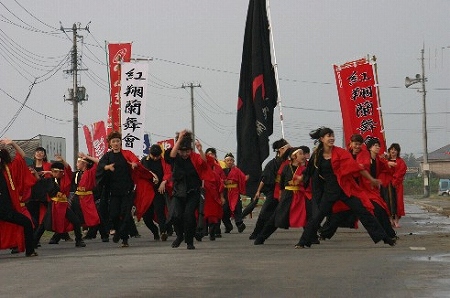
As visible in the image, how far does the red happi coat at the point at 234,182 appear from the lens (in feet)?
74.3

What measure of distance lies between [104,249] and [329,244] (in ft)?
11.8

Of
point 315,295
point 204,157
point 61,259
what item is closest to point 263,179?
point 204,157

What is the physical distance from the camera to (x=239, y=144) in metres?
21.1

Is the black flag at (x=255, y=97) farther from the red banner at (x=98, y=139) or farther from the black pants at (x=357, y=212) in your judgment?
the red banner at (x=98, y=139)

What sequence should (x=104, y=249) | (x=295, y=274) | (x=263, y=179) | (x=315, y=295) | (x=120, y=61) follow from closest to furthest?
(x=315, y=295), (x=295, y=274), (x=104, y=249), (x=263, y=179), (x=120, y=61)

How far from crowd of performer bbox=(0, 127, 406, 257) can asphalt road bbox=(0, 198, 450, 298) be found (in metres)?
0.42

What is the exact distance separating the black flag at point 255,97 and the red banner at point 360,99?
5.03 meters

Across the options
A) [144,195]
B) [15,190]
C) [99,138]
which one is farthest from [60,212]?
[99,138]

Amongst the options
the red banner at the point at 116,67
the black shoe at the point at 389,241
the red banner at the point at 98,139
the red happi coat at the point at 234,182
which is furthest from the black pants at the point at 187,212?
the red banner at the point at 98,139

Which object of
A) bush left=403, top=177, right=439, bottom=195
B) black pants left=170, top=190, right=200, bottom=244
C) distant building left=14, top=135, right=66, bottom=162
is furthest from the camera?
bush left=403, top=177, right=439, bottom=195

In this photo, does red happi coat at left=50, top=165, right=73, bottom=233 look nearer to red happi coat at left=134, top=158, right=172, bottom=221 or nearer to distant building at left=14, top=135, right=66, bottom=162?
red happi coat at left=134, top=158, right=172, bottom=221

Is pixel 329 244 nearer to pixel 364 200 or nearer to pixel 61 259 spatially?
pixel 364 200

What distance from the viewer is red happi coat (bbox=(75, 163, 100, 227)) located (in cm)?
1953

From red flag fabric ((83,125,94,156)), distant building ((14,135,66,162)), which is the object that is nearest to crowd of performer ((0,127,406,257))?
red flag fabric ((83,125,94,156))
